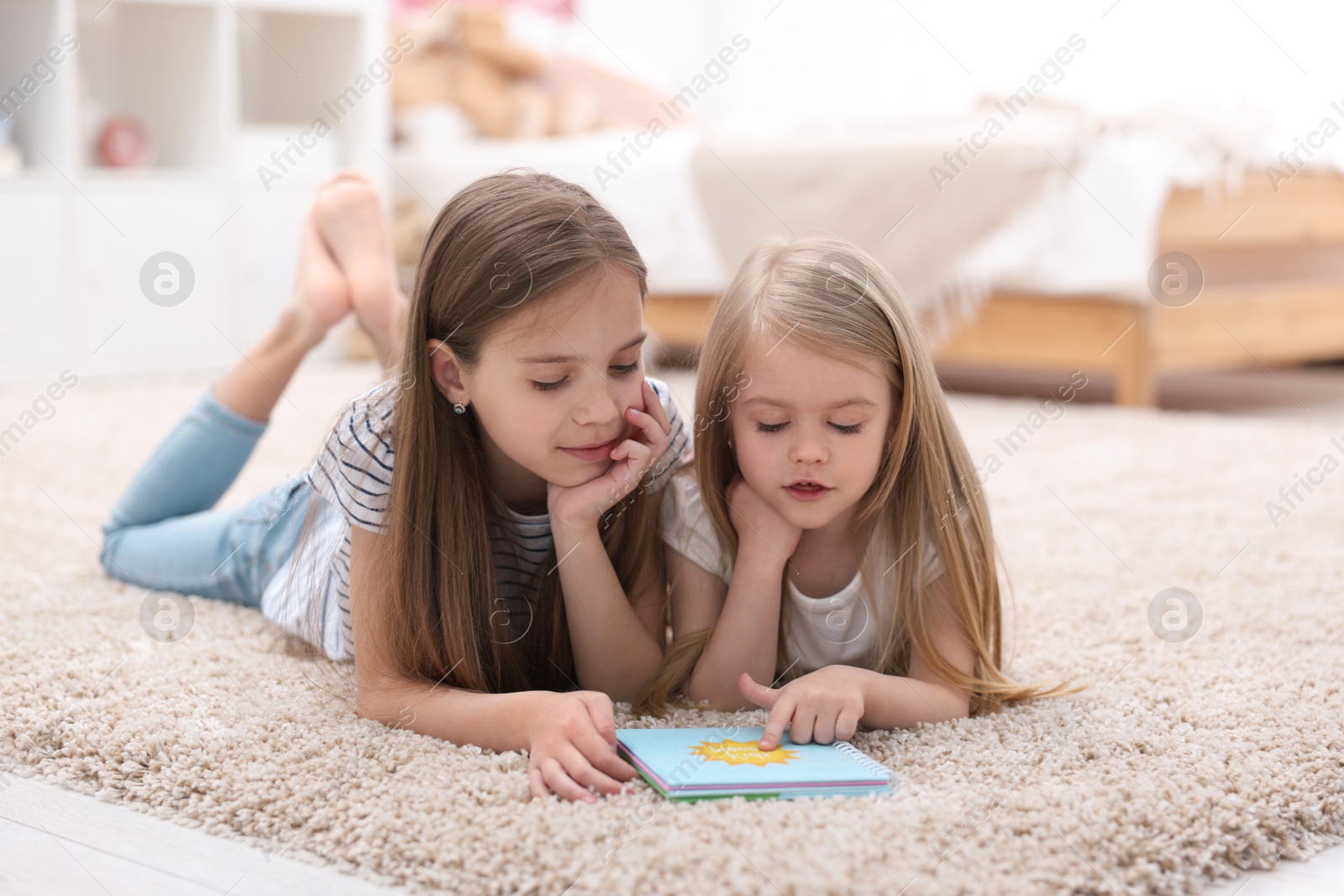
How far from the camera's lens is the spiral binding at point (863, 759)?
773 mm

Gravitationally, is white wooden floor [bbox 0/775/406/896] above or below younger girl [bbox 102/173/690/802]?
below

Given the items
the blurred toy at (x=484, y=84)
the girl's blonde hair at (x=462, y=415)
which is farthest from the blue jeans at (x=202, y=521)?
the blurred toy at (x=484, y=84)

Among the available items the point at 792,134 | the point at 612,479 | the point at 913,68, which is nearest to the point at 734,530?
the point at 612,479

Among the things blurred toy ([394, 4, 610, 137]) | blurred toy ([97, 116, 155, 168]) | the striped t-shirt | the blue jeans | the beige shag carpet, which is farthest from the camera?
blurred toy ([394, 4, 610, 137])

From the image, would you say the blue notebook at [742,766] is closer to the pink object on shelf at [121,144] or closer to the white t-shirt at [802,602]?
the white t-shirt at [802,602]

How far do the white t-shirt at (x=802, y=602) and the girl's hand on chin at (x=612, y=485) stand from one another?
0.08 m

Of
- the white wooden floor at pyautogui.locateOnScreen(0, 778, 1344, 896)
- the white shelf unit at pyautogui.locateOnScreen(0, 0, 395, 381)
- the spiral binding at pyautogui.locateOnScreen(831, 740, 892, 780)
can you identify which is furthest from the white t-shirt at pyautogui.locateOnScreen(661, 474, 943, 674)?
the white shelf unit at pyautogui.locateOnScreen(0, 0, 395, 381)

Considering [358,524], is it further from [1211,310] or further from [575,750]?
[1211,310]

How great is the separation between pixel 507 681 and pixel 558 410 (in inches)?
8.9

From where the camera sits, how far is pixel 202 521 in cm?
127

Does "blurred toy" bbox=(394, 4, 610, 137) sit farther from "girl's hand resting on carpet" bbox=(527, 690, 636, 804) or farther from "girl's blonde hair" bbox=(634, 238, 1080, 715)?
"girl's hand resting on carpet" bbox=(527, 690, 636, 804)

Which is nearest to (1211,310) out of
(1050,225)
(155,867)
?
(1050,225)

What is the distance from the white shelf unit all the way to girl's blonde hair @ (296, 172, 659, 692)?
83.4 inches

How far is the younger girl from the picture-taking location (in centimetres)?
83
